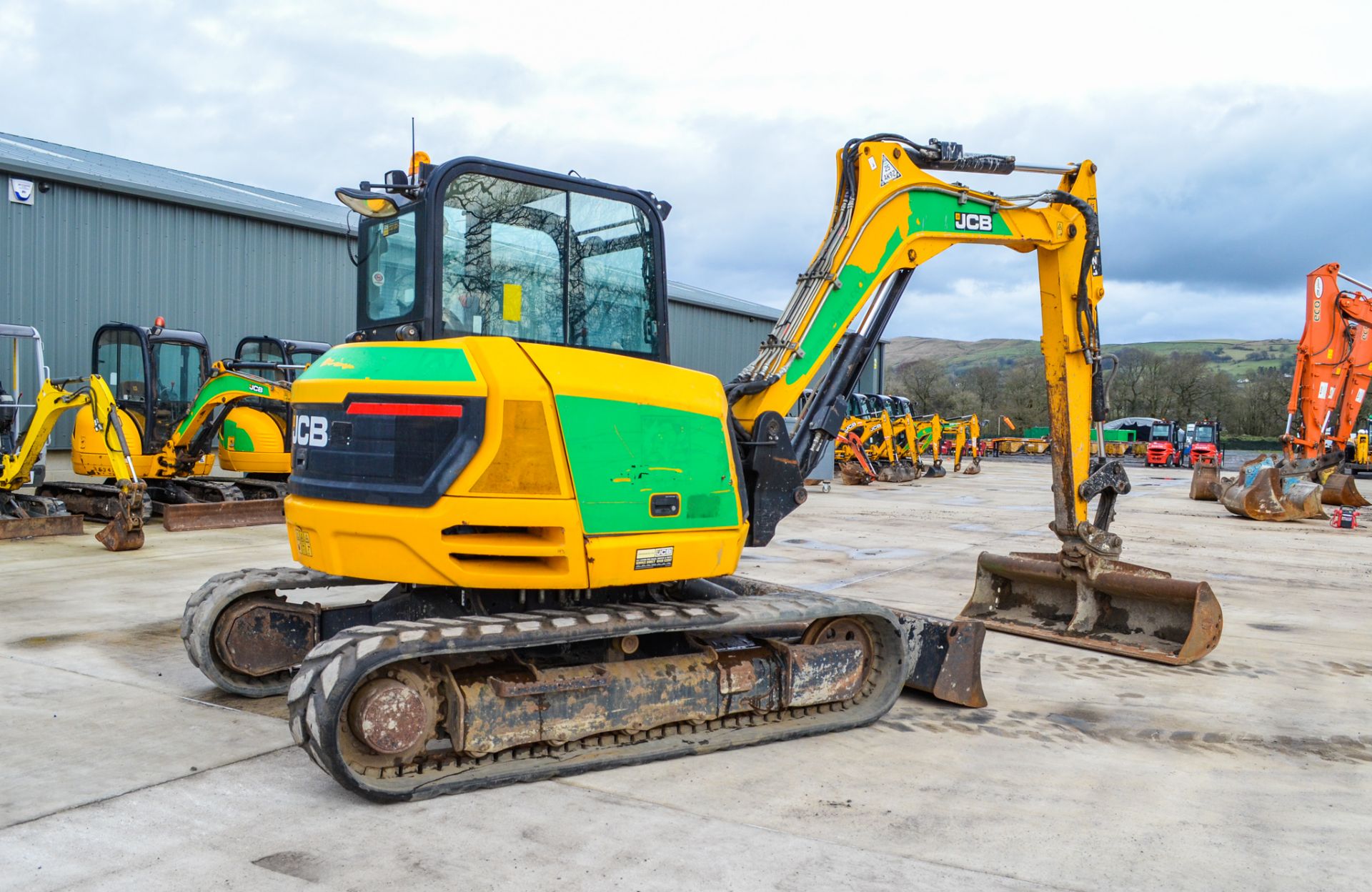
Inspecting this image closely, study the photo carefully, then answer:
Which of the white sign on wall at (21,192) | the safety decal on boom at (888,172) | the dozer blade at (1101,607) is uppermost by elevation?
the white sign on wall at (21,192)

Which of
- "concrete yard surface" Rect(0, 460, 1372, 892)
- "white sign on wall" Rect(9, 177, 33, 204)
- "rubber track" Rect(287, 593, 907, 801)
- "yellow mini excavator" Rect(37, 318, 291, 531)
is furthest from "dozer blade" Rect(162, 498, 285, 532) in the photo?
"rubber track" Rect(287, 593, 907, 801)

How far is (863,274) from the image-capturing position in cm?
707

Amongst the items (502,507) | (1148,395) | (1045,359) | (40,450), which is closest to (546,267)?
(502,507)

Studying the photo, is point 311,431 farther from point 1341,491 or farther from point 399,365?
point 1341,491

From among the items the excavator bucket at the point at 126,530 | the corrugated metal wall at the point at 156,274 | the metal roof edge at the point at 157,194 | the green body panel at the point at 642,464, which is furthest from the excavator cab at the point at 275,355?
the green body panel at the point at 642,464

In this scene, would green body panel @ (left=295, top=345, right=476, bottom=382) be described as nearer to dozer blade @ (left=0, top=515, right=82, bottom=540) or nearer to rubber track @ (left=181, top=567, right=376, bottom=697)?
rubber track @ (left=181, top=567, right=376, bottom=697)

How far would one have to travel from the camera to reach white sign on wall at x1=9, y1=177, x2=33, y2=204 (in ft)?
54.1

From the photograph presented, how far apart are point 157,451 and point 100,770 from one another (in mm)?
12263

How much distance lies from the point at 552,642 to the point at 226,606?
2341 mm

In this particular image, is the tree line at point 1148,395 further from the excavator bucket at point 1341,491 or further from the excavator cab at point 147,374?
the excavator cab at point 147,374

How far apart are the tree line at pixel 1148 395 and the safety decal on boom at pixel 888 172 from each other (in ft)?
219

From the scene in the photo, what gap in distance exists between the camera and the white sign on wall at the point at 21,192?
54.1 ft

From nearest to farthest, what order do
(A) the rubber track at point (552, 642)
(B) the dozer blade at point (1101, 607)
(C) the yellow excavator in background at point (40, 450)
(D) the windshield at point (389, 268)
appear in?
(A) the rubber track at point (552, 642)
(D) the windshield at point (389, 268)
(B) the dozer blade at point (1101, 607)
(C) the yellow excavator in background at point (40, 450)

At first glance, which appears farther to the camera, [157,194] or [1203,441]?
[1203,441]
